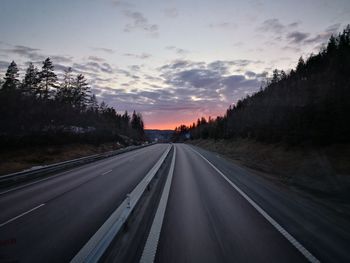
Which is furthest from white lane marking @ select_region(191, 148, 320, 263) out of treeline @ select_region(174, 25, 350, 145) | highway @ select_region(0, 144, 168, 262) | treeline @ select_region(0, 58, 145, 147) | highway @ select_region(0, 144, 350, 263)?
treeline @ select_region(0, 58, 145, 147)

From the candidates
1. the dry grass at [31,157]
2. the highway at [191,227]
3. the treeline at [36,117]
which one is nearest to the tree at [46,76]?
the treeline at [36,117]

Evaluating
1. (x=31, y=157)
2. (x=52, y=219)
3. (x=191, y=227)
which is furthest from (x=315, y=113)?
(x=31, y=157)

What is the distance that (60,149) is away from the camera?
33406 millimetres

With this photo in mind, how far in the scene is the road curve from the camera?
4.73 m

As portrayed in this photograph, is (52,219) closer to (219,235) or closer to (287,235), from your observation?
(219,235)

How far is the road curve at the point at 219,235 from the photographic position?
15.5ft

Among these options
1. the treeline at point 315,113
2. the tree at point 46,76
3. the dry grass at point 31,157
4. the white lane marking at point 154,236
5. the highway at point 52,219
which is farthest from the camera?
the tree at point 46,76

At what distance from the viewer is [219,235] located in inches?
227

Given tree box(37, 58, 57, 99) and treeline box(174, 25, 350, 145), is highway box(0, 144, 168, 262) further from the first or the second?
tree box(37, 58, 57, 99)

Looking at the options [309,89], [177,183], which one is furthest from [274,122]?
[177,183]

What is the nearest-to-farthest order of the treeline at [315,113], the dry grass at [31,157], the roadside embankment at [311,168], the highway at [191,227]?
the highway at [191,227] → the roadside embankment at [311,168] → the dry grass at [31,157] → the treeline at [315,113]

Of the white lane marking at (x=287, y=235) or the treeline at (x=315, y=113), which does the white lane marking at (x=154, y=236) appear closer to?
the white lane marking at (x=287, y=235)

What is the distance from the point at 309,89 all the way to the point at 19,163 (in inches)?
1500

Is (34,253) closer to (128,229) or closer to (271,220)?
(128,229)
